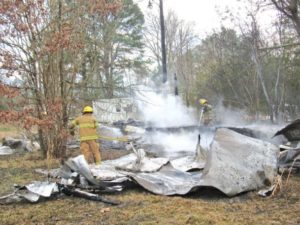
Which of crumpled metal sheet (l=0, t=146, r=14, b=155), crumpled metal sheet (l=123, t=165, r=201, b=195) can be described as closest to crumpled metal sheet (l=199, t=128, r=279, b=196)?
crumpled metal sheet (l=123, t=165, r=201, b=195)

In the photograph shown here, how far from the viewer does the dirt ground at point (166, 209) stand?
201 inches

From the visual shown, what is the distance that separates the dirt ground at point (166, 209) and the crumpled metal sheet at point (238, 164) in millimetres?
216

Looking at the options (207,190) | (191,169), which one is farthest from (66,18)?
(207,190)

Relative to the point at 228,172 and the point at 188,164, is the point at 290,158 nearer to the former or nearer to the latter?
the point at 228,172

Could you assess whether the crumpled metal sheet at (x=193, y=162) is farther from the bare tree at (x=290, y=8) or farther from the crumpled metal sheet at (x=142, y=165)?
the bare tree at (x=290, y=8)

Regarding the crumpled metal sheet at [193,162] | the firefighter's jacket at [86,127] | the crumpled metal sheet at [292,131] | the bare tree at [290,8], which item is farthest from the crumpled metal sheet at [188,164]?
the bare tree at [290,8]

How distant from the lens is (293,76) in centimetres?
2156

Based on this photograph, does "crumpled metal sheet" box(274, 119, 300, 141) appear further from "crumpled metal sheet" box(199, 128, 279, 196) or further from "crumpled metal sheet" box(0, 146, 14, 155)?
"crumpled metal sheet" box(0, 146, 14, 155)

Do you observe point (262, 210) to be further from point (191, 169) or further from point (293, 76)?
point (293, 76)

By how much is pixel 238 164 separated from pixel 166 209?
1.73 m

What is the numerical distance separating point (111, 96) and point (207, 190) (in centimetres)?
865

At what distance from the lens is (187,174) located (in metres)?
7.80

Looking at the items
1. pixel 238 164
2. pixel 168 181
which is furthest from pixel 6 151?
pixel 238 164

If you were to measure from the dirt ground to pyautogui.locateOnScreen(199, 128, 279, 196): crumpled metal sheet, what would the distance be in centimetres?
22
